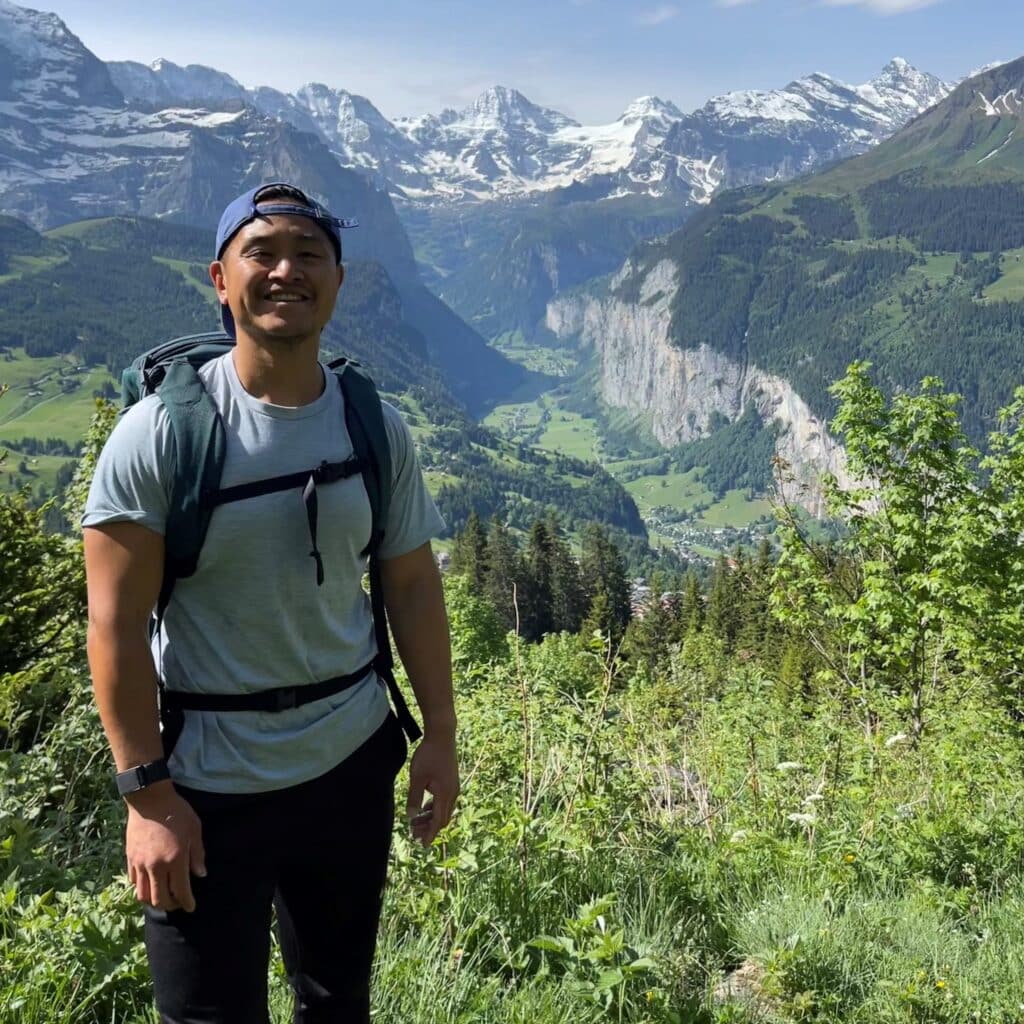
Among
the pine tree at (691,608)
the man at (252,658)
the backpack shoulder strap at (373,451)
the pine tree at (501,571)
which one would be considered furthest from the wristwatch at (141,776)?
the pine tree at (501,571)

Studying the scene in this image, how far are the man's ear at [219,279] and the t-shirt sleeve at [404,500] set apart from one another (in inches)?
20.0

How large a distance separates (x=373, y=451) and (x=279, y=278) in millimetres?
495

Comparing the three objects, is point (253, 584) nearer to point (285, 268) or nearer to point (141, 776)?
point (141, 776)

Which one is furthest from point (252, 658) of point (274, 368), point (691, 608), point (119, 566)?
point (691, 608)

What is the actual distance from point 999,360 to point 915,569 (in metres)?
220

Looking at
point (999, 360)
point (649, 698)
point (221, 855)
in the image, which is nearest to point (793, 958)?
point (221, 855)

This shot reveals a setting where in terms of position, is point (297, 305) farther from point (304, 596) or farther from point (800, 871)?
point (800, 871)

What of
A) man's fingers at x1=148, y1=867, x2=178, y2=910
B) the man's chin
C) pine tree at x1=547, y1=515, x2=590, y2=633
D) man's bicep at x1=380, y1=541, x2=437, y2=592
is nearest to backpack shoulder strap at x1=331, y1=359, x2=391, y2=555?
man's bicep at x1=380, y1=541, x2=437, y2=592

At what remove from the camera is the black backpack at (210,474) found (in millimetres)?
1935

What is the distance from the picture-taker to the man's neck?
6.89ft

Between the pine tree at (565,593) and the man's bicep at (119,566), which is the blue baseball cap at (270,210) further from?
the pine tree at (565,593)

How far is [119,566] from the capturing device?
1906 millimetres

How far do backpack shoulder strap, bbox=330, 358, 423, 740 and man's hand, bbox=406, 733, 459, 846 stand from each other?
0.15 metres

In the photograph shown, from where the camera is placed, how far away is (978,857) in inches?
158
